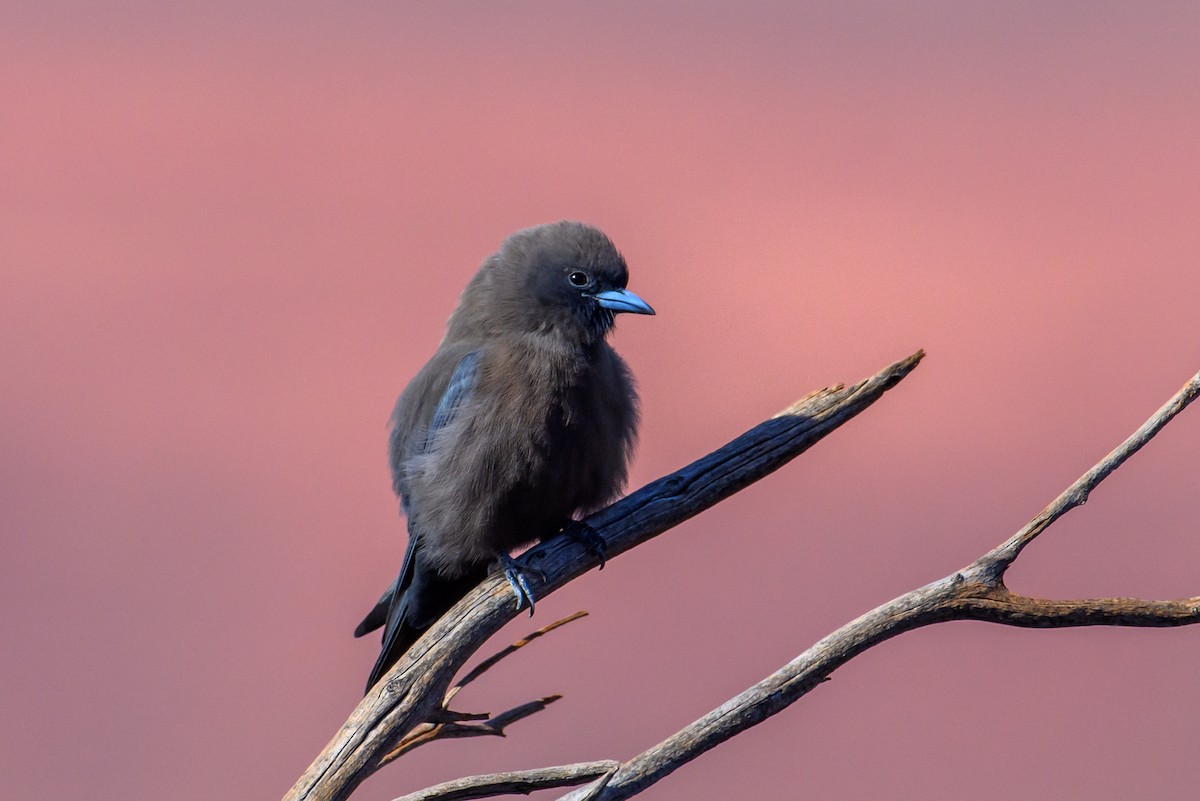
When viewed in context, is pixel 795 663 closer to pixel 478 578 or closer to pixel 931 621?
pixel 931 621

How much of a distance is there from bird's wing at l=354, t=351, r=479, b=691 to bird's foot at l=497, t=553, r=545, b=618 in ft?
1.00

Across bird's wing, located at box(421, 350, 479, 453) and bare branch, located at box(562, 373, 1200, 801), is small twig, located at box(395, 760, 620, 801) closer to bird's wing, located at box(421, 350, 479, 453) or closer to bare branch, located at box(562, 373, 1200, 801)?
bare branch, located at box(562, 373, 1200, 801)

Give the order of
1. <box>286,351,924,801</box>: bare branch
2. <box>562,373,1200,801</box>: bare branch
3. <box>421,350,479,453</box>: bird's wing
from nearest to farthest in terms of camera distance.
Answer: <box>562,373,1200,801</box>: bare branch → <box>286,351,924,801</box>: bare branch → <box>421,350,479,453</box>: bird's wing

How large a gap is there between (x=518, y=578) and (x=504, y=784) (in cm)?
51

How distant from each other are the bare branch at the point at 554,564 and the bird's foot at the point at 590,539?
0.04ft

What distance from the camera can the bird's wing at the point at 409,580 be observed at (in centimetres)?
334

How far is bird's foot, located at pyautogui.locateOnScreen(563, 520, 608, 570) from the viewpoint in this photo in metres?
3.25

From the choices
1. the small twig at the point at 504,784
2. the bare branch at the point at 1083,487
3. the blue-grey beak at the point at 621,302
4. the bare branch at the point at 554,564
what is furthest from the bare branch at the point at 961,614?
the blue-grey beak at the point at 621,302

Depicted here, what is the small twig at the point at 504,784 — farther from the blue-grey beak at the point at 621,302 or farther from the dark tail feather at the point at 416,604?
the blue-grey beak at the point at 621,302

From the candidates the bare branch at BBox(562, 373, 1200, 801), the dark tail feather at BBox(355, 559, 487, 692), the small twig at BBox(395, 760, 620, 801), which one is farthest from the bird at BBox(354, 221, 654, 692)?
the bare branch at BBox(562, 373, 1200, 801)

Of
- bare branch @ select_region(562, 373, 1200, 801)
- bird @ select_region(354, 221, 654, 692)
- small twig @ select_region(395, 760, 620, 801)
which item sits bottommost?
bare branch @ select_region(562, 373, 1200, 801)

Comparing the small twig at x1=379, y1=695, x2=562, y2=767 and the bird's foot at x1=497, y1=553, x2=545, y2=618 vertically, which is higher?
the bird's foot at x1=497, y1=553, x2=545, y2=618

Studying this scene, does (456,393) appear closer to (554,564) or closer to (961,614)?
(554,564)

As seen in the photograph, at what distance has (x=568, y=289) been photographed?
11.1 ft
